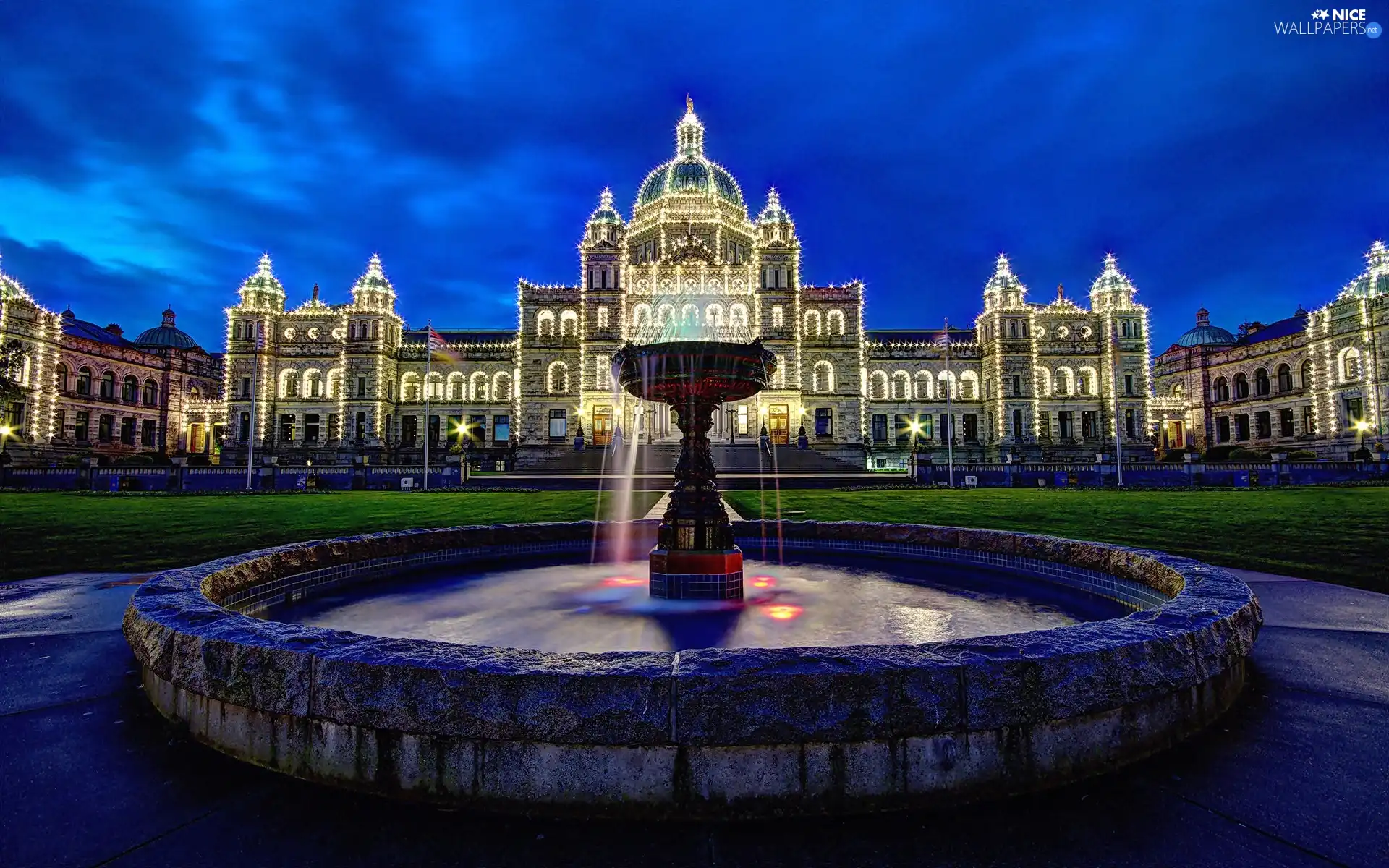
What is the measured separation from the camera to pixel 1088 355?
193 ft

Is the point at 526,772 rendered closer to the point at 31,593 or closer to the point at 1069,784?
the point at 1069,784

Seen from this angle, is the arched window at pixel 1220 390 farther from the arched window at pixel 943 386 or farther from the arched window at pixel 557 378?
the arched window at pixel 557 378

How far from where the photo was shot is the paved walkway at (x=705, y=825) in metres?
2.23

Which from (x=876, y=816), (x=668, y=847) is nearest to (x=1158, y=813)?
(x=876, y=816)

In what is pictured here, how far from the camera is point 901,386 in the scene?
61375 millimetres

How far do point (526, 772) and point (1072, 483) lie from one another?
122 feet

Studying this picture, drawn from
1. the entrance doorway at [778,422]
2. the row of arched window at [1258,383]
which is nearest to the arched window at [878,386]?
the entrance doorway at [778,422]

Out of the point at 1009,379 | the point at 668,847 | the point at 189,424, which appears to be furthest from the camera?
the point at 189,424

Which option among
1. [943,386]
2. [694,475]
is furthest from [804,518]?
[943,386]

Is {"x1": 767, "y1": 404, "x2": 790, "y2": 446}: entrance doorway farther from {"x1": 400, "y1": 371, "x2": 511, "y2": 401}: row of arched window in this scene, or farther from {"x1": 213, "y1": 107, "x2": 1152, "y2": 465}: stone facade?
{"x1": 400, "y1": 371, "x2": 511, "y2": 401}: row of arched window

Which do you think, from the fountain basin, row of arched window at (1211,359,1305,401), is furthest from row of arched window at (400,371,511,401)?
row of arched window at (1211,359,1305,401)

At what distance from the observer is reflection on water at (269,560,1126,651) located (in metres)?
5.09

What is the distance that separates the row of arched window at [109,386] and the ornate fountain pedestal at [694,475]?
69.4 m

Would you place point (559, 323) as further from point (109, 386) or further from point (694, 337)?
point (109, 386)
